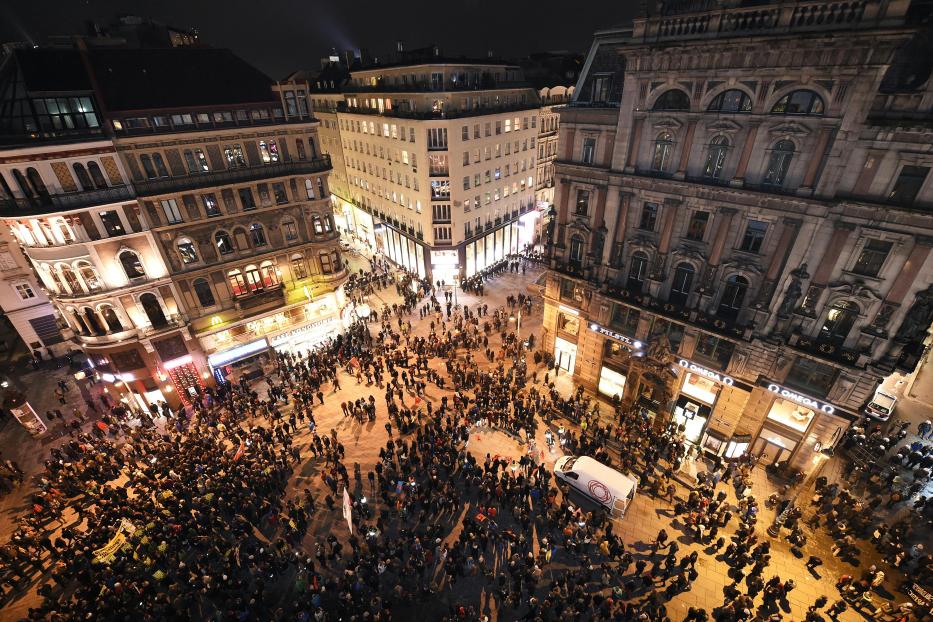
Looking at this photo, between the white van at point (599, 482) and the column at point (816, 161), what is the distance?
17621mm

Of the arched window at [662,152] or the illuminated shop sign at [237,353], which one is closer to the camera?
the arched window at [662,152]

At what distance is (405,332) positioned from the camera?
39656 mm

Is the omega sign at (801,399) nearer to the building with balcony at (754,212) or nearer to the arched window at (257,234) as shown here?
the building with balcony at (754,212)

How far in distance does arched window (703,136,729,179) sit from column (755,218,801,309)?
14.4ft

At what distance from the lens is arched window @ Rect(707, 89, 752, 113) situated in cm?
2089

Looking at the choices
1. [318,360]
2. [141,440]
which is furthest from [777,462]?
[141,440]

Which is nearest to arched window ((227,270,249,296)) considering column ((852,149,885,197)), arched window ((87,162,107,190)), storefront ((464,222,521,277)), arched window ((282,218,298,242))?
arched window ((282,218,298,242))

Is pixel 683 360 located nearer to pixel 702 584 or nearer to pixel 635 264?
pixel 635 264

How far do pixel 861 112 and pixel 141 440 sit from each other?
45.6m

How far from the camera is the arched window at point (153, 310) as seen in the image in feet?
98.9

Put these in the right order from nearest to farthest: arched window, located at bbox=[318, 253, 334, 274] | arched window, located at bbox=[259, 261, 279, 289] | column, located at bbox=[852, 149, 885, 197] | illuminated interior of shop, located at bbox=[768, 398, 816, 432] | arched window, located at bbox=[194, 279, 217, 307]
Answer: column, located at bbox=[852, 149, 885, 197] → illuminated interior of shop, located at bbox=[768, 398, 816, 432] → arched window, located at bbox=[194, 279, 217, 307] → arched window, located at bbox=[259, 261, 279, 289] → arched window, located at bbox=[318, 253, 334, 274]

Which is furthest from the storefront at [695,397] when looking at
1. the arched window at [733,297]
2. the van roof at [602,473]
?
the van roof at [602,473]

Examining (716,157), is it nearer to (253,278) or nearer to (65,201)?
(253,278)

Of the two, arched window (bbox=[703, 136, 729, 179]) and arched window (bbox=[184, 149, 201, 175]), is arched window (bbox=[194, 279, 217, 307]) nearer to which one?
arched window (bbox=[184, 149, 201, 175])
